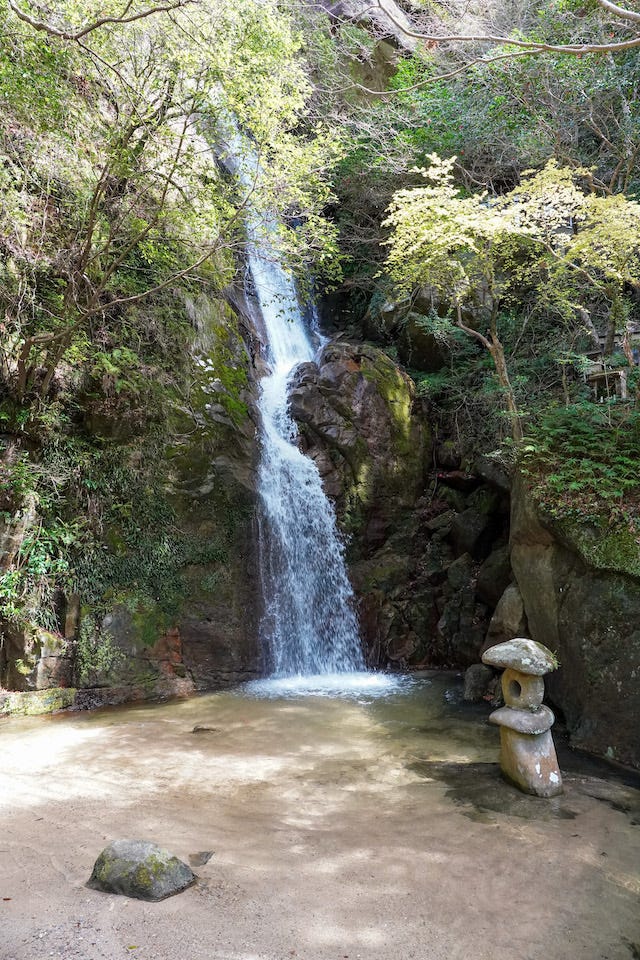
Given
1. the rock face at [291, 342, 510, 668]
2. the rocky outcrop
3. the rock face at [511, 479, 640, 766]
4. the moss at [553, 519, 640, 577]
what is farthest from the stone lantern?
the rocky outcrop

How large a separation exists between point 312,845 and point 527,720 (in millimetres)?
2114

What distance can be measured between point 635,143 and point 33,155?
1025cm

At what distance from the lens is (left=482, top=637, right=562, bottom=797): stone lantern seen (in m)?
4.73

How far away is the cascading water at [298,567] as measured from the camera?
30.0 feet

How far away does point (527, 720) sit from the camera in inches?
187

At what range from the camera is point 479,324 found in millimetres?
12164

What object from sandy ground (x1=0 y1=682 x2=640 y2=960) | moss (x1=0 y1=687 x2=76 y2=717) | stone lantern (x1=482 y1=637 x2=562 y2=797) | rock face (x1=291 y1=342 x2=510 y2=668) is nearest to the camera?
sandy ground (x1=0 y1=682 x2=640 y2=960)

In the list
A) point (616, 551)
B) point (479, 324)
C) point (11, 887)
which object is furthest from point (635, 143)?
point (11, 887)

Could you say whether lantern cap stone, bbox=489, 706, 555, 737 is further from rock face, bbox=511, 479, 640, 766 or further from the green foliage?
the green foliage

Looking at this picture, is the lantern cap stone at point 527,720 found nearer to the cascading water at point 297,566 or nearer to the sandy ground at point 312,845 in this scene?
the sandy ground at point 312,845

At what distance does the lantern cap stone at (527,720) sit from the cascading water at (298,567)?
471cm

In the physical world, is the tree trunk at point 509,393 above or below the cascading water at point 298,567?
above

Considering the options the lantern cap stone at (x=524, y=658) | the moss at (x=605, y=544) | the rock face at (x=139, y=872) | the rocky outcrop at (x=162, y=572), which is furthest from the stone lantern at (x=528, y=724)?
the rocky outcrop at (x=162, y=572)

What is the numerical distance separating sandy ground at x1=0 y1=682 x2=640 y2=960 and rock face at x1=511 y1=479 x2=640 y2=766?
2.71ft
